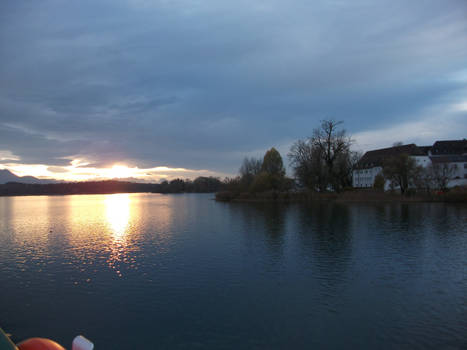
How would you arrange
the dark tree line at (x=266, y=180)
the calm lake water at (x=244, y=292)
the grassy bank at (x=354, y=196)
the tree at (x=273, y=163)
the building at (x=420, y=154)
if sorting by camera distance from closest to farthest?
the calm lake water at (x=244, y=292) < the grassy bank at (x=354, y=196) < the dark tree line at (x=266, y=180) < the tree at (x=273, y=163) < the building at (x=420, y=154)

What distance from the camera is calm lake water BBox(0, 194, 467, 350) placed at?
8008 millimetres

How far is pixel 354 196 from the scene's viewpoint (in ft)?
178

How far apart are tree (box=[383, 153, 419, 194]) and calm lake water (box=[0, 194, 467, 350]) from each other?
35766 mm

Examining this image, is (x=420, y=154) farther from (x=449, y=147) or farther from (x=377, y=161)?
(x=377, y=161)

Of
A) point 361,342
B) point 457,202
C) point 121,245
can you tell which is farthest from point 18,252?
point 457,202

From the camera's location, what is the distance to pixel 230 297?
34.9ft

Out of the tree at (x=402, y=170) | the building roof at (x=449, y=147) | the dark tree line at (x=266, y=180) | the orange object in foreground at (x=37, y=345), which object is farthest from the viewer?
the building roof at (x=449, y=147)

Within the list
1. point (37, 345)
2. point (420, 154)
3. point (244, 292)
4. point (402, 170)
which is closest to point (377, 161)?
point (420, 154)

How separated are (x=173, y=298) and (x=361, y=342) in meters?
5.94

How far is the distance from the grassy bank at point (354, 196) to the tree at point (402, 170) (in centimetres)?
325

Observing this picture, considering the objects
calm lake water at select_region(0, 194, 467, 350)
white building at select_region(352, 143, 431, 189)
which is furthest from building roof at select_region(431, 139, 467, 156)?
calm lake water at select_region(0, 194, 467, 350)

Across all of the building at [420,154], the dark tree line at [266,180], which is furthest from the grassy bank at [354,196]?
the building at [420,154]

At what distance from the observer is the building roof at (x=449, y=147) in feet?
287

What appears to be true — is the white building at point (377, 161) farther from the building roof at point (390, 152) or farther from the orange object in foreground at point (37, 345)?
the orange object in foreground at point (37, 345)
